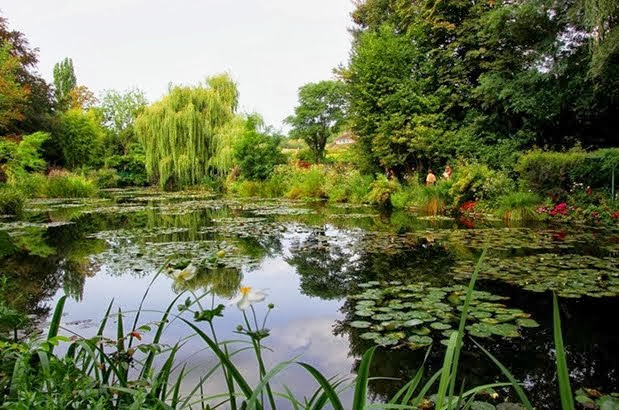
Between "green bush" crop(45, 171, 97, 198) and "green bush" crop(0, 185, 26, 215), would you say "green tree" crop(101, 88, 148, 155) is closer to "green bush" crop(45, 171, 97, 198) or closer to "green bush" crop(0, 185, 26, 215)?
"green bush" crop(45, 171, 97, 198)

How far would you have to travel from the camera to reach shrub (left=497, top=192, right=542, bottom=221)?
9.05 metres

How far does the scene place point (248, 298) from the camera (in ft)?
4.03

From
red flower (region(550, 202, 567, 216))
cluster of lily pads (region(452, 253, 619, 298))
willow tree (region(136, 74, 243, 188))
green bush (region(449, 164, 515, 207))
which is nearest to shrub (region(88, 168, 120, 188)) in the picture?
willow tree (region(136, 74, 243, 188))

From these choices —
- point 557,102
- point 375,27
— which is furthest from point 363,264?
point 375,27

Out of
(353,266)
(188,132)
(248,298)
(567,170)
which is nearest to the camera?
(248,298)

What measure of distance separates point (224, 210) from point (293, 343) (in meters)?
9.57

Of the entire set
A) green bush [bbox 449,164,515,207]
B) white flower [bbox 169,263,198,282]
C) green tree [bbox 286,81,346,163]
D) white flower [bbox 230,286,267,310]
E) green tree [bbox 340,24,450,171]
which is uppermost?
green tree [bbox 286,81,346,163]

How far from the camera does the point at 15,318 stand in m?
1.68

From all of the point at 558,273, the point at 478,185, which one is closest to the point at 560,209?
the point at 478,185

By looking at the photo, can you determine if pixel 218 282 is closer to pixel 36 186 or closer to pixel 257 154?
pixel 257 154

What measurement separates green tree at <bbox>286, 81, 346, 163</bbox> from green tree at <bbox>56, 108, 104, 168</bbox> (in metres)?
14.7

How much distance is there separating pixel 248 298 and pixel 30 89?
21.9 m

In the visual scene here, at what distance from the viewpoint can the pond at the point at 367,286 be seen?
258 cm

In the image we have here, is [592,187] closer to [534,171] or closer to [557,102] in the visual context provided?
[534,171]
